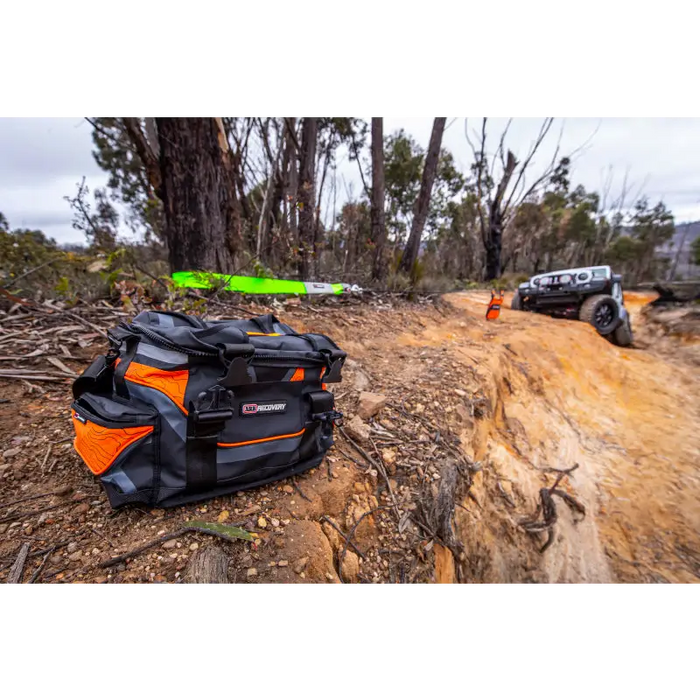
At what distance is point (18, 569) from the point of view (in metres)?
0.89

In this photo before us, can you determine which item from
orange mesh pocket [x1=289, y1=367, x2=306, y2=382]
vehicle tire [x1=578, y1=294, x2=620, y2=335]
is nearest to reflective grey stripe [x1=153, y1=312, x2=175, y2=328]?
orange mesh pocket [x1=289, y1=367, x2=306, y2=382]

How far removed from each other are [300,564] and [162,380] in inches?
33.6

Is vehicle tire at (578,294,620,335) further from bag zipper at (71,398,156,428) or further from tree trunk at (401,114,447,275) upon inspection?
bag zipper at (71,398,156,428)

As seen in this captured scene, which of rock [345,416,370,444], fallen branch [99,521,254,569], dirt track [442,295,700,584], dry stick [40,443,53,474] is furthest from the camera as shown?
dirt track [442,295,700,584]

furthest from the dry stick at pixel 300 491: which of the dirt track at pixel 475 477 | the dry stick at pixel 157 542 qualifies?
the dry stick at pixel 157 542

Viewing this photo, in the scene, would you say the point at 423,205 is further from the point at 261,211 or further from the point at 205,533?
the point at 205,533

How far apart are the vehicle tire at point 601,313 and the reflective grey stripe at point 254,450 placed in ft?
24.5

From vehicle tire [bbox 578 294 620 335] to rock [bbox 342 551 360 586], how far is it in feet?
24.4

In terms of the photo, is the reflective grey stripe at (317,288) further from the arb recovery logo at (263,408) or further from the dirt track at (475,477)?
the arb recovery logo at (263,408)

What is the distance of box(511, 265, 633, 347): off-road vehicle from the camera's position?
632 centimetres
